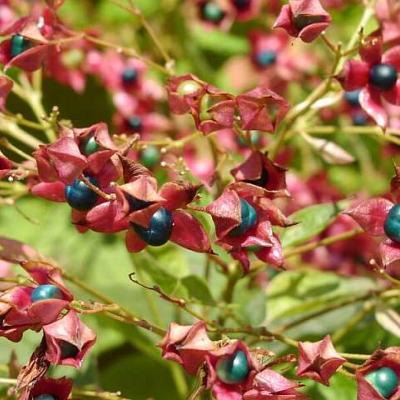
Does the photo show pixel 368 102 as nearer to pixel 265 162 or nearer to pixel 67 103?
pixel 265 162


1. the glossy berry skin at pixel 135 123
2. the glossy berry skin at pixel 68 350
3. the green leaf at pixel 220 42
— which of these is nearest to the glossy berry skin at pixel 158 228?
the glossy berry skin at pixel 68 350

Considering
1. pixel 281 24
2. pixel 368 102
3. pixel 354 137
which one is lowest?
pixel 354 137

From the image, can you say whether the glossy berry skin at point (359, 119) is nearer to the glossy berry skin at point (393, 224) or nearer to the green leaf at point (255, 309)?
the green leaf at point (255, 309)

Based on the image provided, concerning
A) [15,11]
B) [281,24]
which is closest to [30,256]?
[281,24]

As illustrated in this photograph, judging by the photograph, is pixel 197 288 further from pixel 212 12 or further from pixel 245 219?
pixel 212 12

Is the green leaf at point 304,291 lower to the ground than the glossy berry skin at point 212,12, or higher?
lower

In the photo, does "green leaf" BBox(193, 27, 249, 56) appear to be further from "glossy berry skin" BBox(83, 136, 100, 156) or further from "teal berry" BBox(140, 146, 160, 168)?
"glossy berry skin" BBox(83, 136, 100, 156)
